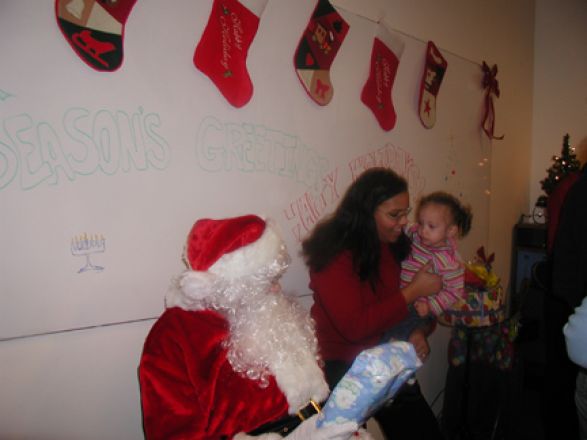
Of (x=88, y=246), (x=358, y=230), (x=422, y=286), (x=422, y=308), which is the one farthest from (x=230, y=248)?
(x=422, y=308)

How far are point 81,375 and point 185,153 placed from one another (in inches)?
29.4

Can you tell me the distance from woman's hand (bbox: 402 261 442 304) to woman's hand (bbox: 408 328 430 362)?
21cm

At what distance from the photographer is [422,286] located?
1351 mm

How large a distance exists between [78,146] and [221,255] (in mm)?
519

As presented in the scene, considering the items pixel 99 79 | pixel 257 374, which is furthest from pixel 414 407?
pixel 99 79

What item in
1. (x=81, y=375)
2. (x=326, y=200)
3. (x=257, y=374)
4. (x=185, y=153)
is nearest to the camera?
(x=257, y=374)

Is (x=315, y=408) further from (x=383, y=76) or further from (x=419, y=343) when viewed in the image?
(x=383, y=76)

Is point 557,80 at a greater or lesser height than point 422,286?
greater

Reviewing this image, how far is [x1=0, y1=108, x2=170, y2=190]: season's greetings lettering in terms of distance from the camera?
90cm

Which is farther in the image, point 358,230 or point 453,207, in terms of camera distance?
point 453,207

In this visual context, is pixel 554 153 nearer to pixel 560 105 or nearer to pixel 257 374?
pixel 560 105

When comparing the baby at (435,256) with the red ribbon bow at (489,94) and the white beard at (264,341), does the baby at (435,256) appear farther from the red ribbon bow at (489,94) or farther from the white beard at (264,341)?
the red ribbon bow at (489,94)

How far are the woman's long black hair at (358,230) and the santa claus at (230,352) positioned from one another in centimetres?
35

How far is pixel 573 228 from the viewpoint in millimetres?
1115
